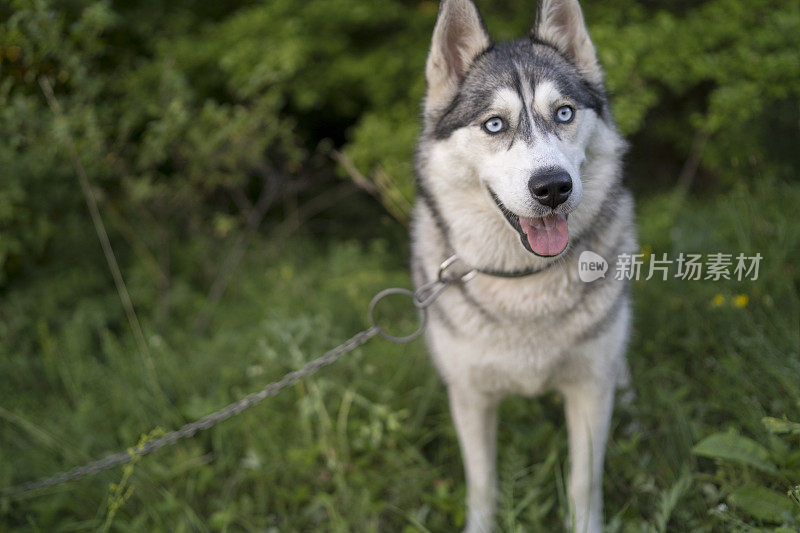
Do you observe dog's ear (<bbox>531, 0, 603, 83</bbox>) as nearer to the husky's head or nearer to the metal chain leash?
the husky's head

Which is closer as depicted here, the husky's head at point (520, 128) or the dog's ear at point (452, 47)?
the husky's head at point (520, 128)

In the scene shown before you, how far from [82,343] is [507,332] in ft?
9.41

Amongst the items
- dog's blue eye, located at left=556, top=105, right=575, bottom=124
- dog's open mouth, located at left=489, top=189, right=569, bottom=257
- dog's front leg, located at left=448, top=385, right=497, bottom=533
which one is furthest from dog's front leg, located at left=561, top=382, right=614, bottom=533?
dog's blue eye, located at left=556, top=105, right=575, bottom=124

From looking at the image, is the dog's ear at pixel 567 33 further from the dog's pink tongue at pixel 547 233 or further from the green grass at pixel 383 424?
the green grass at pixel 383 424

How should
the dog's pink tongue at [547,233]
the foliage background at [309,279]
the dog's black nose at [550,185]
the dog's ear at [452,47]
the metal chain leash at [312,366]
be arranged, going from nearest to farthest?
the dog's black nose at [550,185], the dog's pink tongue at [547,233], the dog's ear at [452,47], the metal chain leash at [312,366], the foliage background at [309,279]

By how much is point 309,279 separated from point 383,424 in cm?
173

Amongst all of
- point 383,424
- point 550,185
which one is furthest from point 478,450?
point 550,185

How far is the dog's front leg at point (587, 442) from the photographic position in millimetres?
2141

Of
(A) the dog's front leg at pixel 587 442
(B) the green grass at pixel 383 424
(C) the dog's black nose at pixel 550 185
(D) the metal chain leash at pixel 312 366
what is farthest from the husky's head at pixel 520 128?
(B) the green grass at pixel 383 424

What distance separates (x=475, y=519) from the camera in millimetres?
2324

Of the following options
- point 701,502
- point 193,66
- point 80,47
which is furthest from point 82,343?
point 701,502

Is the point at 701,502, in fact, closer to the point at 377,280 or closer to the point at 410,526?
the point at 410,526

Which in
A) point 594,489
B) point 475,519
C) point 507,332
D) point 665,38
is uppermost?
point 665,38

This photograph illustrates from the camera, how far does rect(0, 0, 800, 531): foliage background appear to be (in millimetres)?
2391
